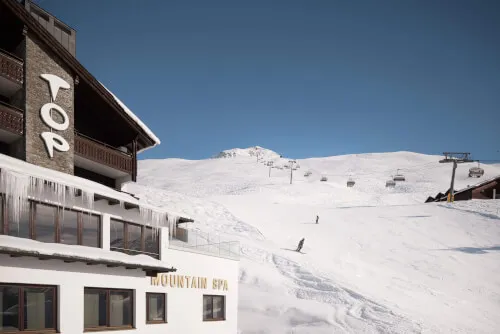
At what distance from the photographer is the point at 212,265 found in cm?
2138

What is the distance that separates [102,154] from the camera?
833 inches

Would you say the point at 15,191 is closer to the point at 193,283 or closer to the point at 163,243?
the point at 163,243

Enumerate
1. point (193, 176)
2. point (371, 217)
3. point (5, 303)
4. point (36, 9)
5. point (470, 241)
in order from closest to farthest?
point (5, 303) → point (36, 9) → point (470, 241) → point (371, 217) → point (193, 176)

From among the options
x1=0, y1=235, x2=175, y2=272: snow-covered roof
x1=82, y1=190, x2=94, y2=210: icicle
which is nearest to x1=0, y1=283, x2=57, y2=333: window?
x1=0, y1=235, x2=175, y2=272: snow-covered roof

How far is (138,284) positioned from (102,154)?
6.69 metres

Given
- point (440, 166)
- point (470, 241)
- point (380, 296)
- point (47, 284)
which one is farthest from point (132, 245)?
point (440, 166)

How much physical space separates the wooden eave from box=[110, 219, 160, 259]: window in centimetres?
662

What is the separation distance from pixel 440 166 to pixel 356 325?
12993cm

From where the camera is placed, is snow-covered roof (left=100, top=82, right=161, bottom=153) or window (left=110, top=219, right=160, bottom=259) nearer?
window (left=110, top=219, right=160, bottom=259)


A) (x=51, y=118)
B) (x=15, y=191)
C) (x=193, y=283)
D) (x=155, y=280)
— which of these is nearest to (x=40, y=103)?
(x=51, y=118)

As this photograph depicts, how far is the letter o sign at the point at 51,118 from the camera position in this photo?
17.5 meters

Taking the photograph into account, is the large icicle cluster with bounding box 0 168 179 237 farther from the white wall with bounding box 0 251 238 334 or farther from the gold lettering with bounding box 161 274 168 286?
the gold lettering with bounding box 161 274 168 286

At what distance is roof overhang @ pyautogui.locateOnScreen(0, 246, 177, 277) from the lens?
39.7 ft

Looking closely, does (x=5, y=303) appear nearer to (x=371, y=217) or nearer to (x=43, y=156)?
(x=43, y=156)
